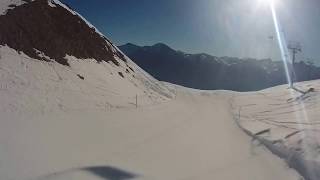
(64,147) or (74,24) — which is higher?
(74,24)

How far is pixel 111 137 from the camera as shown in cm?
1830

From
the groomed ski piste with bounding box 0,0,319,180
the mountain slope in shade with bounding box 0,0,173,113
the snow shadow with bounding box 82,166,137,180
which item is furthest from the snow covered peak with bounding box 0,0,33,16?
the snow shadow with bounding box 82,166,137,180

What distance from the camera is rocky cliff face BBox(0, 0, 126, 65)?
97.9 feet

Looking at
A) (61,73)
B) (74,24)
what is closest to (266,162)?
(61,73)

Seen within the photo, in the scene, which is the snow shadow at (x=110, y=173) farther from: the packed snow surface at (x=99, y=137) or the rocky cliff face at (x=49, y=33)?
the rocky cliff face at (x=49, y=33)

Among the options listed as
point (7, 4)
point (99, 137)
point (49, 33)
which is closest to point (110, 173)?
point (99, 137)

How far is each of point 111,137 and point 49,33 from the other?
20.2 m

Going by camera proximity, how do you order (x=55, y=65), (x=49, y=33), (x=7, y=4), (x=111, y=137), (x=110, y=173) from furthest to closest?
1. (x=49, y=33)
2. (x=7, y=4)
3. (x=55, y=65)
4. (x=111, y=137)
5. (x=110, y=173)

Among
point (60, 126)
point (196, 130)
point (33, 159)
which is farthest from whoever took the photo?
point (196, 130)

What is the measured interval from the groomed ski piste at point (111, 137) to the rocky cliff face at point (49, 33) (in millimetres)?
1965

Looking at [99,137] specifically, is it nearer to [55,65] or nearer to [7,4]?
[55,65]

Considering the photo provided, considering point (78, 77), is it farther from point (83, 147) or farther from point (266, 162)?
point (266, 162)

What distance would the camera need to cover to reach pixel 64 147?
1550 centimetres

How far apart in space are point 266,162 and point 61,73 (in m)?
16.0
